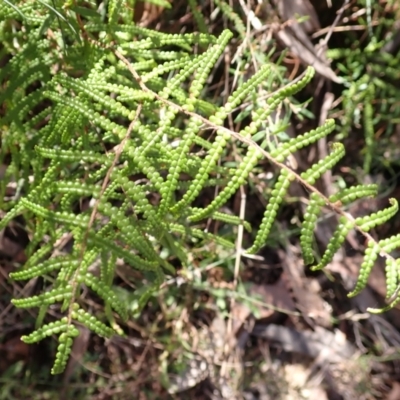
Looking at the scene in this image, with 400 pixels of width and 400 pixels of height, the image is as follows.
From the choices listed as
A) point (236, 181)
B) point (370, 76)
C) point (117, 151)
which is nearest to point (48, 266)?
point (117, 151)

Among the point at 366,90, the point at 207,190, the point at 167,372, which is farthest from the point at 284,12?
the point at 167,372

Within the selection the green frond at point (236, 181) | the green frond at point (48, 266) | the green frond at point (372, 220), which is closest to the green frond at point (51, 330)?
the green frond at point (48, 266)

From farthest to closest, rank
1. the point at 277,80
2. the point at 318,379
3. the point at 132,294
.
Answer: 1. the point at 318,379
2. the point at 132,294
3. the point at 277,80

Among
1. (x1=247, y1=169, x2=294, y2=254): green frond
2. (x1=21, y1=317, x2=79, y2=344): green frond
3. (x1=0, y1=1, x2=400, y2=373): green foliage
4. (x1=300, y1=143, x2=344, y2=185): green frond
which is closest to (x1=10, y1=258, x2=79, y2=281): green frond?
(x1=0, y1=1, x2=400, y2=373): green foliage

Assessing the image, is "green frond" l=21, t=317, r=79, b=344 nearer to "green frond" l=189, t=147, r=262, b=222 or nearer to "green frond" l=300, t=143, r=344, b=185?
"green frond" l=189, t=147, r=262, b=222

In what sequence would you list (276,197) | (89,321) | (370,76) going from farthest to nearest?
(370,76) → (89,321) → (276,197)

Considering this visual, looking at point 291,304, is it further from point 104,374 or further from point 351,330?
point 104,374

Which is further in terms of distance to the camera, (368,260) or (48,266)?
(48,266)

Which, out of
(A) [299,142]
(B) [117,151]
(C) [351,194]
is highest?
(B) [117,151]

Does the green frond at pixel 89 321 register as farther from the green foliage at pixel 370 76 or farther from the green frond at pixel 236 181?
the green foliage at pixel 370 76

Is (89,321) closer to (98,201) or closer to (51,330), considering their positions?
(51,330)

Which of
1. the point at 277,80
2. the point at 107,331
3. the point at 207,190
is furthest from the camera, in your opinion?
the point at 207,190
